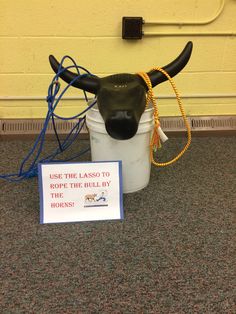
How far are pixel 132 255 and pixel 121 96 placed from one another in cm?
39

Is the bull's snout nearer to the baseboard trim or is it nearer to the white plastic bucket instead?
the white plastic bucket

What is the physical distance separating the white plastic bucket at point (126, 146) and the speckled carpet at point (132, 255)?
89mm

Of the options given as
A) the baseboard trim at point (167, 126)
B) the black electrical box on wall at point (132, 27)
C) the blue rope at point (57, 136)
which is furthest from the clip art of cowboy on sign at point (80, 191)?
the black electrical box on wall at point (132, 27)

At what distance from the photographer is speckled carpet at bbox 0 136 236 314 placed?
1.99 feet

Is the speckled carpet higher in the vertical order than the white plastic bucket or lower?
lower

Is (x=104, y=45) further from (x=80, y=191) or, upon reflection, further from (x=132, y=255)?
(x=132, y=255)

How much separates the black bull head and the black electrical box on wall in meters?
0.49

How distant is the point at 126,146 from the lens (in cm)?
84

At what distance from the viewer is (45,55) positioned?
1283 millimetres

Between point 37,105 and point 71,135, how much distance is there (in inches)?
8.8

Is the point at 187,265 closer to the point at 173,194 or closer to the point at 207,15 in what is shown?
the point at 173,194

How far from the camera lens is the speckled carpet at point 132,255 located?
23.9 inches

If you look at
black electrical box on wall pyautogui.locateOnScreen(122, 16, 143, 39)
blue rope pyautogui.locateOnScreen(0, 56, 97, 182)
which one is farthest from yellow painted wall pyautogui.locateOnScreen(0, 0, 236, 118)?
blue rope pyautogui.locateOnScreen(0, 56, 97, 182)

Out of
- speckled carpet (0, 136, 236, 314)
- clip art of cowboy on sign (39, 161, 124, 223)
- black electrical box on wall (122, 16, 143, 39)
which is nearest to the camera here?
speckled carpet (0, 136, 236, 314)
